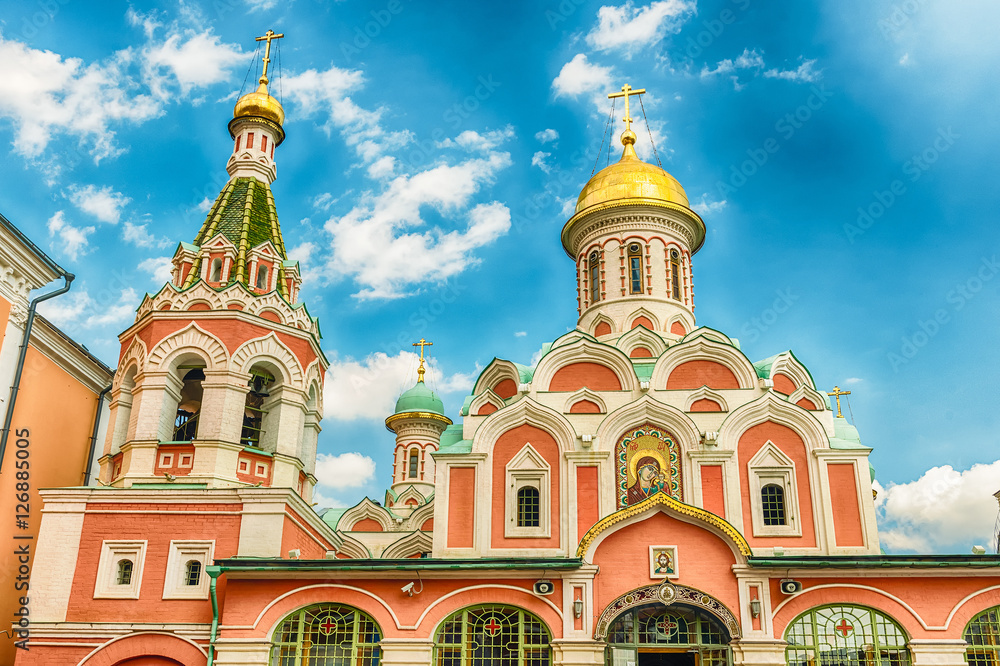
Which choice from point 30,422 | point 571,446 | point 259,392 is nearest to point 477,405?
point 571,446

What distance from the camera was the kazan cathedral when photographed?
13.9m

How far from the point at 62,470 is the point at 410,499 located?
1415 centimetres

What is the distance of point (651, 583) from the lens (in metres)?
14.2

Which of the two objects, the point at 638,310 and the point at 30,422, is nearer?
the point at 30,422

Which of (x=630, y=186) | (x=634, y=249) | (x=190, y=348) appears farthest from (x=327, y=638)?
(x=630, y=186)

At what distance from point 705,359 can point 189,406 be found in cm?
999

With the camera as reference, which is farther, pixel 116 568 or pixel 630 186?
pixel 630 186

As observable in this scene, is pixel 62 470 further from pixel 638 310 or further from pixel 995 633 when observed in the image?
pixel 995 633

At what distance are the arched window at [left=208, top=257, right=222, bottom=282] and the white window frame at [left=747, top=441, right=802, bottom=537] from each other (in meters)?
10.4

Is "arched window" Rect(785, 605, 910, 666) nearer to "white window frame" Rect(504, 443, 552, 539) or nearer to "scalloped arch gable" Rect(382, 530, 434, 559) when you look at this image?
"white window frame" Rect(504, 443, 552, 539)

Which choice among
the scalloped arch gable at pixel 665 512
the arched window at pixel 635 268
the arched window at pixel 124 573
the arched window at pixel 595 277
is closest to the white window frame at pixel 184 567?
the arched window at pixel 124 573

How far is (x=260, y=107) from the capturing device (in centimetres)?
2022

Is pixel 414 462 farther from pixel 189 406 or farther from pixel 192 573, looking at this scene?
pixel 192 573

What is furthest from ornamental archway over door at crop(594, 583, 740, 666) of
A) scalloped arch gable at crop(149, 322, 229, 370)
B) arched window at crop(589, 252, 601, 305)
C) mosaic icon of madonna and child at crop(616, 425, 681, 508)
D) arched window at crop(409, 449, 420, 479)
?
arched window at crop(409, 449, 420, 479)
